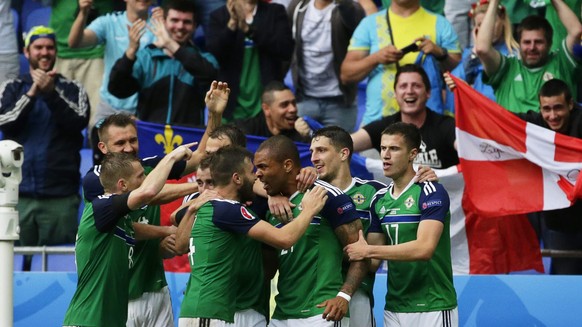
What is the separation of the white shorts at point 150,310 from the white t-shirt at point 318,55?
4.16 m

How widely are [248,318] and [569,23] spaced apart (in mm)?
5122

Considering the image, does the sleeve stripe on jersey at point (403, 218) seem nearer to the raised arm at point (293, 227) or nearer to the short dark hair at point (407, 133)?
the short dark hair at point (407, 133)

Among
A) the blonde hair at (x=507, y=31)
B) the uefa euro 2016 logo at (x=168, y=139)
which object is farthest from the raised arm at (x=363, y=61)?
the uefa euro 2016 logo at (x=168, y=139)

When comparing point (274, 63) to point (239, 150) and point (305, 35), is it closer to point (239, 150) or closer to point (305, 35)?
point (305, 35)

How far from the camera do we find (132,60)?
12883mm

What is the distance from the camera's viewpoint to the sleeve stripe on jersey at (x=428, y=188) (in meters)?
9.07

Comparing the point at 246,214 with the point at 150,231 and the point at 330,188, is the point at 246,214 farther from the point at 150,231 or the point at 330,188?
the point at 150,231

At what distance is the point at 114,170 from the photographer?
9.23 meters

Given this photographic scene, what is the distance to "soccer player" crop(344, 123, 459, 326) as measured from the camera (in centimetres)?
905

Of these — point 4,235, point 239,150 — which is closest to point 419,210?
point 239,150

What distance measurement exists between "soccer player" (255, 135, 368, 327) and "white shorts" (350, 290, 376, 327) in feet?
1.01

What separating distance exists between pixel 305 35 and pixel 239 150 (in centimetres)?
483

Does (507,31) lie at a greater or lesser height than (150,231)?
greater

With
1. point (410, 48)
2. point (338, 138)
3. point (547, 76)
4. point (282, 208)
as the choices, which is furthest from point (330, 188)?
point (547, 76)
